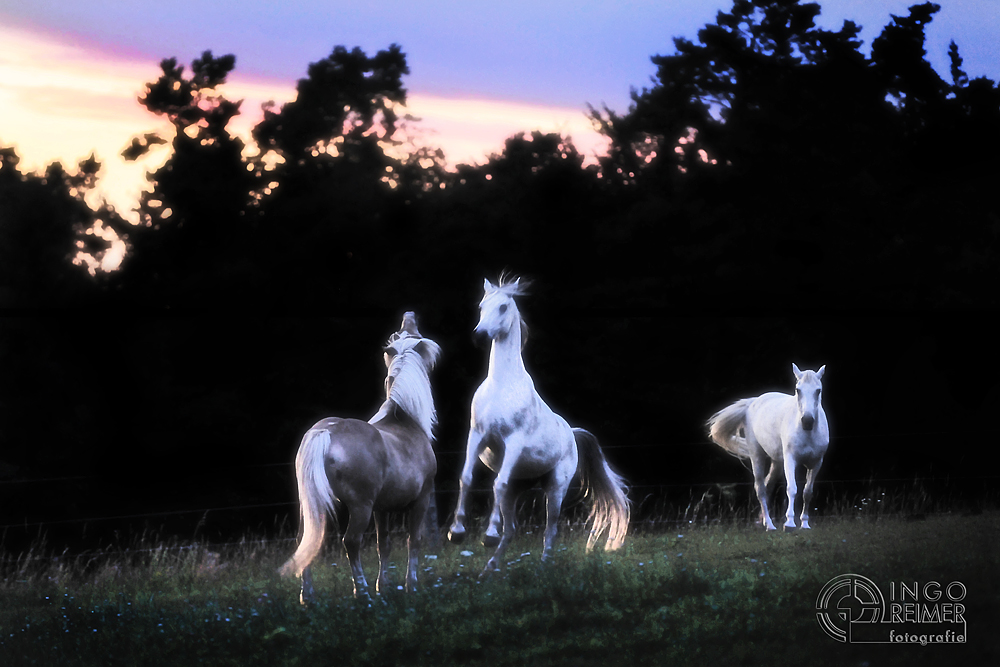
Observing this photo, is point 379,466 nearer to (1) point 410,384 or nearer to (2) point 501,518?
(1) point 410,384

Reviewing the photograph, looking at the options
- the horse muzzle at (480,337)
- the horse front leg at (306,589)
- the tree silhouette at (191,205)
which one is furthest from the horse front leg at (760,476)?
the tree silhouette at (191,205)

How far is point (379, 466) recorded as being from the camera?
6.92m

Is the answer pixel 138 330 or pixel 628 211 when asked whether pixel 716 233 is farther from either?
pixel 138 330

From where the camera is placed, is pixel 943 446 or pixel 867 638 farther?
pixel 943 446

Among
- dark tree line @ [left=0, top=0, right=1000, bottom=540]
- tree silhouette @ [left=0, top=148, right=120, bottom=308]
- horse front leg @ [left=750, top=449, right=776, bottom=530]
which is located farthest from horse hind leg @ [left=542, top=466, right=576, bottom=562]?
tree silhouette @ [left=0, top=148, right=120, bottom=308]

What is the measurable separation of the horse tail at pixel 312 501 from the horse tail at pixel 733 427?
5522mm

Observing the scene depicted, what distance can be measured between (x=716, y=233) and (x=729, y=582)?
9088mm

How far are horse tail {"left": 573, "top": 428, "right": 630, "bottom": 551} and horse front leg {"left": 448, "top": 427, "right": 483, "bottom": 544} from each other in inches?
49.3

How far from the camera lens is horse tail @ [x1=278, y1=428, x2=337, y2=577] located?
6.61 m

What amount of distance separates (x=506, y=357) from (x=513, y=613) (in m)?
1.93

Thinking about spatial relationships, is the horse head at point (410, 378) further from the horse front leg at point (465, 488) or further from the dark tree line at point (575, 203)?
the dark tree line at point (575, 203)

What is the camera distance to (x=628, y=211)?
1580cm

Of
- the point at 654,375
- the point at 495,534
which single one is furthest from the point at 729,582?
the point at 654,375

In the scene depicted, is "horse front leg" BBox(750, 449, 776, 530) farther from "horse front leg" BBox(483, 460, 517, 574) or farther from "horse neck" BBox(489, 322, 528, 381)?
"horse neck" BBox(489, 322, 528, 381)
